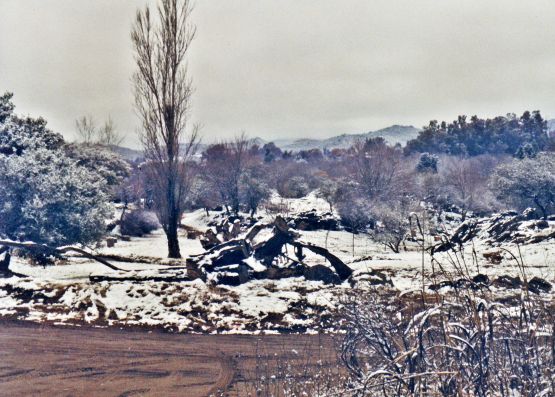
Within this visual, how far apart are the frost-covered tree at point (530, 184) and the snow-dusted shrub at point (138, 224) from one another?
22.4m

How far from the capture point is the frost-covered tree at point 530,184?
2927 centimetres

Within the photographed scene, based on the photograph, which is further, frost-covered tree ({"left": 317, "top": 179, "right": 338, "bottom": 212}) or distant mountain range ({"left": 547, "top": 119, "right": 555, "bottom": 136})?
distant mountain range ({"left": 547, "top": 119, "right": 555, "bottom": 136})

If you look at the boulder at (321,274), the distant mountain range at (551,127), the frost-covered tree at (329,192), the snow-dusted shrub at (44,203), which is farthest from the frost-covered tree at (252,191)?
the distant mountain range at (551,127)

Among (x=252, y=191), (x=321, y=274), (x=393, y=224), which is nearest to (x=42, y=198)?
(x=321, y=274)

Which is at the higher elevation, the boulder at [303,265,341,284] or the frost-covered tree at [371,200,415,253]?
the frost-covered tree at [371,200,415,253]

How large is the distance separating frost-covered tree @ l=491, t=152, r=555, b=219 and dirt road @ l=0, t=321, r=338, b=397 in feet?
85.3

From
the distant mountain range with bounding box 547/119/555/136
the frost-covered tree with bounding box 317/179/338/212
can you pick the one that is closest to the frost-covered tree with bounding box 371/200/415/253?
the frost-covered tree with bounding box 317/179/338/212

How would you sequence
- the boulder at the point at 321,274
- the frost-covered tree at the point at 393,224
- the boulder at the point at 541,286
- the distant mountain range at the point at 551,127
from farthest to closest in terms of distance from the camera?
the distant mountain range at the point at 551,127 < the frost-covered tree at the point at 393,224 < the boulder at the point at 321,274 < the boulder at the point at 541,286

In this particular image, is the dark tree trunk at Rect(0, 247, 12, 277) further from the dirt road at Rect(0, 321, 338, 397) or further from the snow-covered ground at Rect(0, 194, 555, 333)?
the dirt road at Rect(0, 321, 338, 397)

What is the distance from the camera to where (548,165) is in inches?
1209

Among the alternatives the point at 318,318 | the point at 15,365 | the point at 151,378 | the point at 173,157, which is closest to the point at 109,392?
the point at 151,378

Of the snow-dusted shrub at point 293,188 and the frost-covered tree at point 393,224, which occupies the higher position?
the snow-dusted shrub at point 293,188

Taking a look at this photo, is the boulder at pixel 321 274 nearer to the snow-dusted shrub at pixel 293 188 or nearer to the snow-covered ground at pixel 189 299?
the snow-covered ground at pixel 189 299

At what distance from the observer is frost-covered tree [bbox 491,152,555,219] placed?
29266 millimetres
